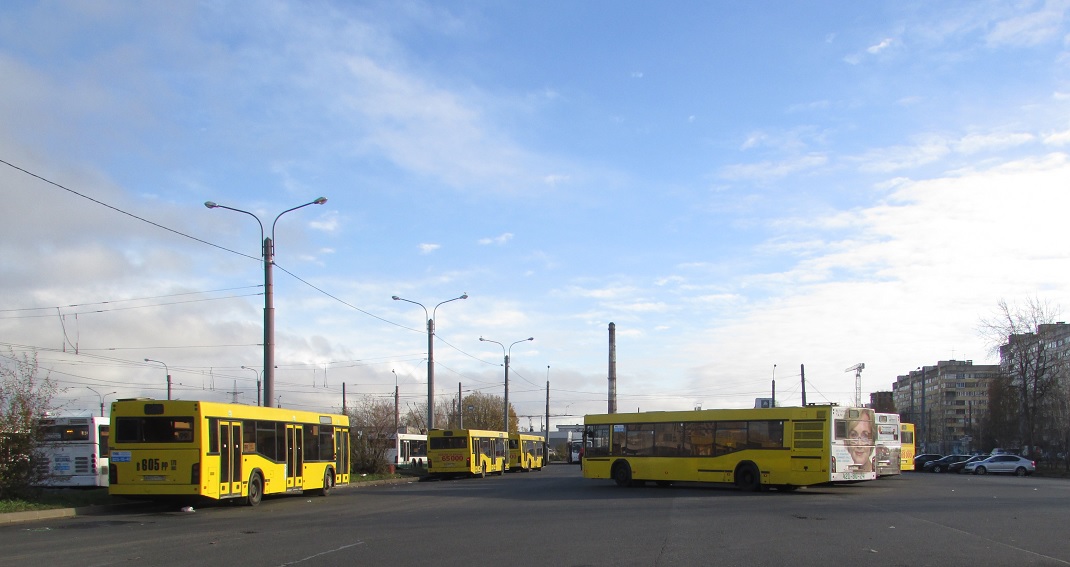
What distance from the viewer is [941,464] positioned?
5612 cm

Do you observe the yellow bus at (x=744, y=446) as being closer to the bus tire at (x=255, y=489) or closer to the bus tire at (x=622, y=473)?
the bus tire at (x=622, y=473)

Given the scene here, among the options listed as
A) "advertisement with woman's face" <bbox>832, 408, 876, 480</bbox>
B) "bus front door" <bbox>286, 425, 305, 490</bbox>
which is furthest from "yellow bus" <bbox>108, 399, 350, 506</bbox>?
"advertisement with woman's face" <bbox>832, 408, 876, 480</bbox>

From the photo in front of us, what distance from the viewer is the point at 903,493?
2648 cm

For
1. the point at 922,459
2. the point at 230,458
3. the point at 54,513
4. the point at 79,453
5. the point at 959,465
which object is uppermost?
the point at 230,458

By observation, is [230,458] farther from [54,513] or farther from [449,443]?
[449,443]

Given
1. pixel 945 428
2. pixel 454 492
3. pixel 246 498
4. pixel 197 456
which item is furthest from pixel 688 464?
pixel 945 428

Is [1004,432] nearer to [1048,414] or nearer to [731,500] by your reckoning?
[1048,414]

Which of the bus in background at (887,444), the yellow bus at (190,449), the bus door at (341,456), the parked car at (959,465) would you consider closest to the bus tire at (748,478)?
the bus in background at (887,444)

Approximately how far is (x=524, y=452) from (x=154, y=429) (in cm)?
3538

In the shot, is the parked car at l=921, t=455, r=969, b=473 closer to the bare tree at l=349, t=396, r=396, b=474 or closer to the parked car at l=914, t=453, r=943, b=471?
the parked car at l=914, t=453, r=943, b=471

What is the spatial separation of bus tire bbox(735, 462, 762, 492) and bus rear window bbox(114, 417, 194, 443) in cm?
1624

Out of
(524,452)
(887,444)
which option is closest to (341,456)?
(887,444)

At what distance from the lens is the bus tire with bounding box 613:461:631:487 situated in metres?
30.6

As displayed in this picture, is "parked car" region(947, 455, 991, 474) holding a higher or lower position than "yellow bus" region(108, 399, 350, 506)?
lower
